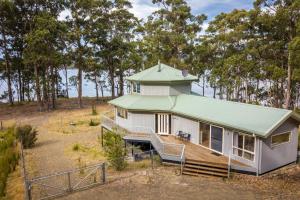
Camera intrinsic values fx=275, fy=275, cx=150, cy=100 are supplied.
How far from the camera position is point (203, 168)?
671 inches

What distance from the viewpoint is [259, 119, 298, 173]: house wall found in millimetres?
16188

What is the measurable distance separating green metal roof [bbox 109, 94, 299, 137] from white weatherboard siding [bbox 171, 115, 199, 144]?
2.28 feet

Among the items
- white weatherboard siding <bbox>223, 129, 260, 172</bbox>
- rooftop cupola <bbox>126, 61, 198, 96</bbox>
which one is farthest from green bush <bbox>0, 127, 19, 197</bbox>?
white weatherboard siding <bbox>223, 129, 260, 172</bbox>

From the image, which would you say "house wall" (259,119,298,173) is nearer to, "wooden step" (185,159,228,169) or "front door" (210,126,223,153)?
"wooden step" (185,159,228,169)

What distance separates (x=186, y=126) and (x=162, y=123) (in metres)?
2.60

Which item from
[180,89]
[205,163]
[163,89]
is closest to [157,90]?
[163,89]

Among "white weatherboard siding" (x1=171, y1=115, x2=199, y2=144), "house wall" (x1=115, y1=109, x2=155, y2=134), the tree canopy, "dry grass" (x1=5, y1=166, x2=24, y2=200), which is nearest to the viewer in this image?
"dry grass" (x1=5, y1=166, x2=24, y2=200)

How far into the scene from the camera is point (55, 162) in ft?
69.3

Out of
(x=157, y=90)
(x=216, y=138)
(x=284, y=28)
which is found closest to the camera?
(x=216, y=138)

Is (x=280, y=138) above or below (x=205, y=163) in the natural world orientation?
above

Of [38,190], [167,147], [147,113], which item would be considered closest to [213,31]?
[147,113]

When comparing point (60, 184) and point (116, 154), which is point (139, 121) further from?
point (60, 184)

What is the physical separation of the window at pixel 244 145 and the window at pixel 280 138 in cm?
130

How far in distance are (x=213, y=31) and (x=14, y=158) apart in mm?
37765
